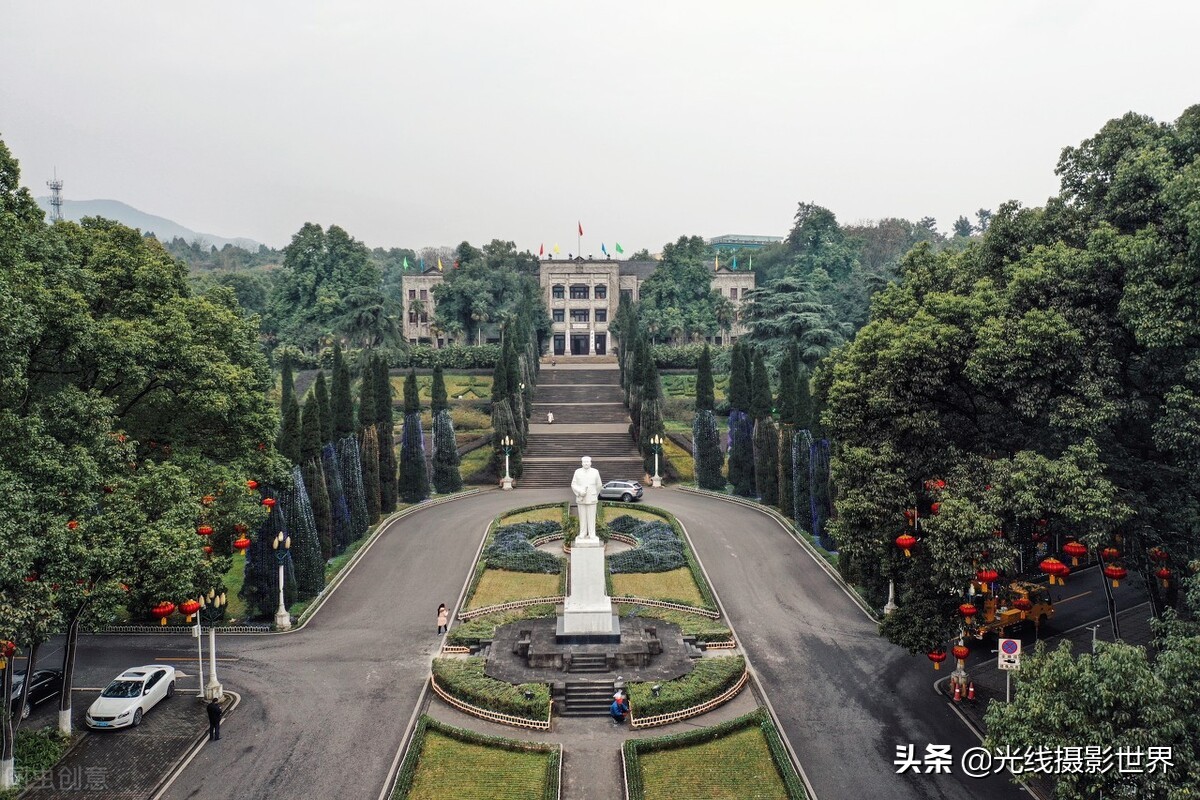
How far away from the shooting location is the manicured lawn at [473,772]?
57.3 feet

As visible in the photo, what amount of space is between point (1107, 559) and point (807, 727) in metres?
7.68

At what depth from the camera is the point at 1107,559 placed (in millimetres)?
18641

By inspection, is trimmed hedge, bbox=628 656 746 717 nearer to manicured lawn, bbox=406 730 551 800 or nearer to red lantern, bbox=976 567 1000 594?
manicured lawn, bbox=406 730 551 800

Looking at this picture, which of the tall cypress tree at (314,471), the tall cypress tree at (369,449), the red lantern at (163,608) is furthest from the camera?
the tall cypress tree at (369,449)

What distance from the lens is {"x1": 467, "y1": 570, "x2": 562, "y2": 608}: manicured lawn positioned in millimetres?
29812

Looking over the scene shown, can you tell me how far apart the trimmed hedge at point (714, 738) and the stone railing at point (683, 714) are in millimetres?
881

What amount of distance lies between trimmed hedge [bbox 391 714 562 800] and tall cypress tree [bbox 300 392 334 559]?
44.4ft

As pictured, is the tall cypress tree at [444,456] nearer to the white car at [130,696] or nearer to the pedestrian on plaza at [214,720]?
the white car at [130,696]

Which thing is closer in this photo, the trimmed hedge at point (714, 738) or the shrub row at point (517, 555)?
the trimmed hedge at point (714, 738)

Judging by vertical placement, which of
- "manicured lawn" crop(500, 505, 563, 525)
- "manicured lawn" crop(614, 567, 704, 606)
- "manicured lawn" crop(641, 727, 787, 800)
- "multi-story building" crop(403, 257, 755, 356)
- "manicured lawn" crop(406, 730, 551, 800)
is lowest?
"manicured lawn" crop(641, 727, 787, 800)

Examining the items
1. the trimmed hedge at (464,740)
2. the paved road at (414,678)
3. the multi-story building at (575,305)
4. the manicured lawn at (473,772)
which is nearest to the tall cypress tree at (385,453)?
the paved road at (414,678)

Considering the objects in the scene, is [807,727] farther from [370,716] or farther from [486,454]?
[486,454]

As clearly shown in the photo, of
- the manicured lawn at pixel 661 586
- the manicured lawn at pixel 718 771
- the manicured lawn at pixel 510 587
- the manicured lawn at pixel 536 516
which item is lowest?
the manicured lawn at pixel 718 771

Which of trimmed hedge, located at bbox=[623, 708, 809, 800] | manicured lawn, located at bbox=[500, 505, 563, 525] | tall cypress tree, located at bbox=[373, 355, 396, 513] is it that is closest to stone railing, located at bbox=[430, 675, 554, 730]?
trimmed hedge, located at bbox=[623, 708, 809, 800]
